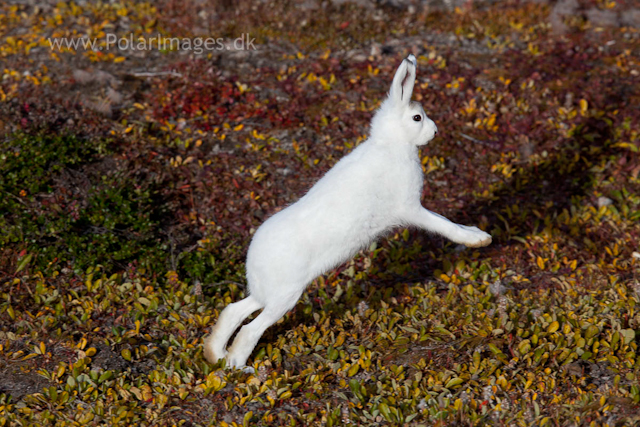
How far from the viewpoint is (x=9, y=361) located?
6625 mm

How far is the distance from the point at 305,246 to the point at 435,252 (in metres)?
3.38

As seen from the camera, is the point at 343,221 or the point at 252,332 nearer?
the point at 343,221

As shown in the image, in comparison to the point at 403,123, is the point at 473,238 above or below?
below

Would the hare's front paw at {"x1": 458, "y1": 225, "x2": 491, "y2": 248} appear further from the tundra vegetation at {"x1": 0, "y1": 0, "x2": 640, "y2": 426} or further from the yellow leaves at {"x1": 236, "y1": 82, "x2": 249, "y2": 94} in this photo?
the yellow leaves at {"x1": 236, "y1": 82, "x2": 249, "y2": 94}

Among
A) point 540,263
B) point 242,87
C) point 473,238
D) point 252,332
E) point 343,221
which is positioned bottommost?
point 540,263

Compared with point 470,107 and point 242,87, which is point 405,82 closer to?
point 470,107

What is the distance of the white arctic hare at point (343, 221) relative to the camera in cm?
617

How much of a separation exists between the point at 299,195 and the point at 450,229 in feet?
12.2

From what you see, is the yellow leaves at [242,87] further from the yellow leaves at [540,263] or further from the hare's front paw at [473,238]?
the hare's front paw at [473,238]

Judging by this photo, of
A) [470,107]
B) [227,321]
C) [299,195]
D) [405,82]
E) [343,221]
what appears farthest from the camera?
[470,107]

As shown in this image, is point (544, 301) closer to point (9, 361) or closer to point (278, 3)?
point (9, 361)

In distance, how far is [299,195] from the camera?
31.8ft

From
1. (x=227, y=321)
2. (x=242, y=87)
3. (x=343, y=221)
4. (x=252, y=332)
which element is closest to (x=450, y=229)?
(x=343, y=221)

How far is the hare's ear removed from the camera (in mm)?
6105
